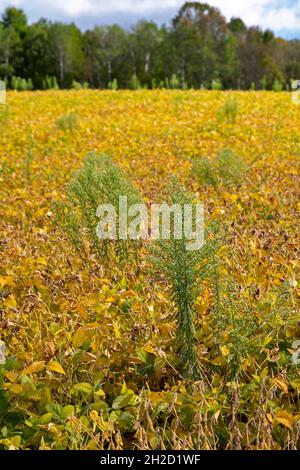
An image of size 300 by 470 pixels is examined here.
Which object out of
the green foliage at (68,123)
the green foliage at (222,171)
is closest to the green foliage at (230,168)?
the green foliage at (222,171)

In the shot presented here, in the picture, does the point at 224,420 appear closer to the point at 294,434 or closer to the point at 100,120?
the point at 294,434

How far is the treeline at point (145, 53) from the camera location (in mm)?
45281

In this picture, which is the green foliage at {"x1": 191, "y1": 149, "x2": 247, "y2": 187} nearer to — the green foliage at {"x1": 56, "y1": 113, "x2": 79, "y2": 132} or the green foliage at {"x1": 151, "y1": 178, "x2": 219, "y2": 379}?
the green foliage at {"x1": 151, "y1": 178, "x2": 219, "y2": 379}

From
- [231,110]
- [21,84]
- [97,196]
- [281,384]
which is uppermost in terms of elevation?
[21,84]

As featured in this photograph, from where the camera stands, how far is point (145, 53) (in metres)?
49.2

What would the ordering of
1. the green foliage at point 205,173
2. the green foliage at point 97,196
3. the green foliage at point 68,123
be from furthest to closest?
the green foliage at point 68,123, the green foliage at point 205,173, the green foliage at point 97,196

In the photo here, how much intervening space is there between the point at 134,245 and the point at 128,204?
0.90 ft

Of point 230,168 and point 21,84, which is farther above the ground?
point 21,84

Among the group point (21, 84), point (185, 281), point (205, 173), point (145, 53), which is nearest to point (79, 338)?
point (185, 281)

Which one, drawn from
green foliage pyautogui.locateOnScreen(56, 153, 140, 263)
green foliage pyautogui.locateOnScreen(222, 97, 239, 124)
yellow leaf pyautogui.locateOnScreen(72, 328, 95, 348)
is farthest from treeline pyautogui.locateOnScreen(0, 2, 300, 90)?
yellow leaf pyautogui.locateOnScreen(72, 328, 95, 348)

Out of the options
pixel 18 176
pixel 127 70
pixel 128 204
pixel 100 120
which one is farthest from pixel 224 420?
pixel 127 70

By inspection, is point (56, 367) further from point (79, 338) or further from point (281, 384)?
point (281, 384)

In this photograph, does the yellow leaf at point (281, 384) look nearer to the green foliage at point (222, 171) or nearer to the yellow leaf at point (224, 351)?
the yellow leaf at point (224, 351)

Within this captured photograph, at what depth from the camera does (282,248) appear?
3379 mm
